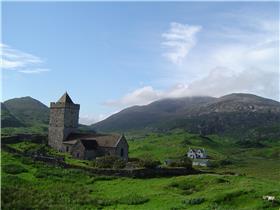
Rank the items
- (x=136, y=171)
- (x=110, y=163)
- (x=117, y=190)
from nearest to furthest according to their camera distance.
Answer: (x=117, y=190) < (x=136, y=171) < (x=110, y=163)

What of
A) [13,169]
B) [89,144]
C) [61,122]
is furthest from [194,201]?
[61,122]

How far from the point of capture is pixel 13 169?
51.7 meters

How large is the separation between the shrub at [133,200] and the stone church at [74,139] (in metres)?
38.2

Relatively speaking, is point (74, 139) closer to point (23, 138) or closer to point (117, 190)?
point (23, 138)

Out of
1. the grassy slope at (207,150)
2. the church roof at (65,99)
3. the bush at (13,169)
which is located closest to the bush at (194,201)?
the bush at (13,169)

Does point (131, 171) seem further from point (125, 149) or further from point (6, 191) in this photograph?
point (125, 149)

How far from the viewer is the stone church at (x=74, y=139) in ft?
263

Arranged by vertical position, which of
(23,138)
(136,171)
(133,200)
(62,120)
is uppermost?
(62,120)

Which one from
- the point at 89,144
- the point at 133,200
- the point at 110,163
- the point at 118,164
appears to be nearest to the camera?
the point at 133,200

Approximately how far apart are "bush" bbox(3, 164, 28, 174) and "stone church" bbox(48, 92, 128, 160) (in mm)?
26116

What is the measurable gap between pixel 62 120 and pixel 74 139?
5.79 meters

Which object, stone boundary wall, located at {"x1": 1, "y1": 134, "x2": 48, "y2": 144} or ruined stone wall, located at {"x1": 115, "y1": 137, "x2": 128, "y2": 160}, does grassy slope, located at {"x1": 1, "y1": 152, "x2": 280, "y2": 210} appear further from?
stone boundary wall, located at {"x1": 1, "y1": 134, "x2": 48, "y2": 144}

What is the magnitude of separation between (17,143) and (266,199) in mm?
58660

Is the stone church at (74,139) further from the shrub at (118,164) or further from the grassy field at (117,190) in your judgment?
the grassy field at (117,190)
